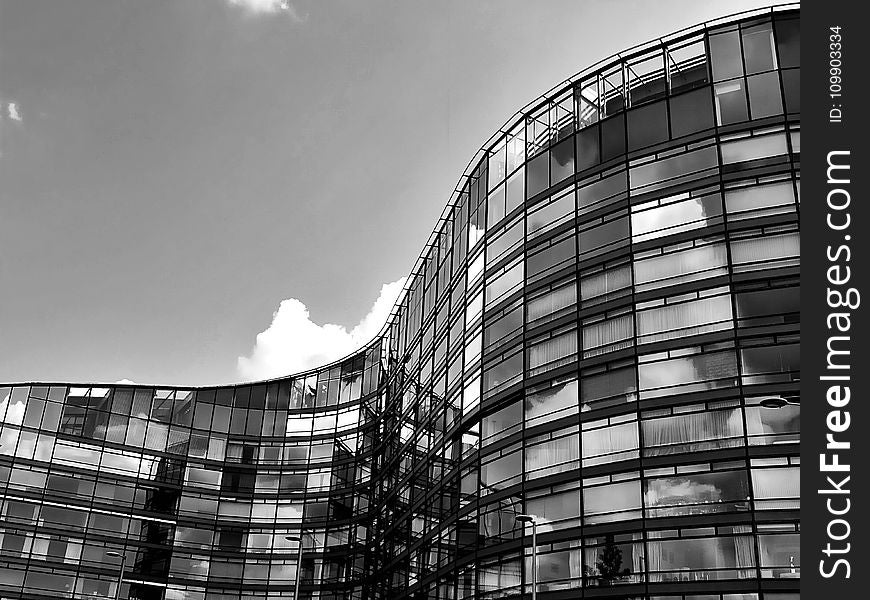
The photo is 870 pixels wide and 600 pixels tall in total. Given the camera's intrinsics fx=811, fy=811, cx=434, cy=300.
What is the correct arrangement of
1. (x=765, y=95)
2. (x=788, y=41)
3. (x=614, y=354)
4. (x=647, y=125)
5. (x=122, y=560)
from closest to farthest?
Result: (x=614, y=354), (x=765, y=95), (x=788, y=41), (x=647, y=125), (x=122, y=560)

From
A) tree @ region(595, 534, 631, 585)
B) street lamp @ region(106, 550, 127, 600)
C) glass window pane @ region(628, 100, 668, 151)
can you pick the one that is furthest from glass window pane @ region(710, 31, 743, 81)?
street lamp @ region(106, 550, 127, 600)

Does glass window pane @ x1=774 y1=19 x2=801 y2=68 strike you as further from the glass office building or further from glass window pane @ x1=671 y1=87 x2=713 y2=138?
glass window pane @ x1=671 y1=87 x2=713 y2=138

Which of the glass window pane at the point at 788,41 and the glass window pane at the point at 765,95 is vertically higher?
the glass window pane at the point at 788,41

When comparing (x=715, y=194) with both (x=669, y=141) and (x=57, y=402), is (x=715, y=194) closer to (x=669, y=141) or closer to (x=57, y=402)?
(x=669, y=141)

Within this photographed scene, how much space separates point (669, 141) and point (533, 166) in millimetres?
7574

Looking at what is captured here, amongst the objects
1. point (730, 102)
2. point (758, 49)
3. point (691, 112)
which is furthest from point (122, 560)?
point (758, 49)

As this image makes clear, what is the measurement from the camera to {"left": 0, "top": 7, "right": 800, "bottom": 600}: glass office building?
91.1 feet

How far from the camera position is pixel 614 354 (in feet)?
104

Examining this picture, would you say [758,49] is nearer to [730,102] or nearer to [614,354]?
[730,102]

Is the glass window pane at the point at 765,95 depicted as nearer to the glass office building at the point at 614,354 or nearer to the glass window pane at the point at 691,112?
the glass office building at the point at 614,354

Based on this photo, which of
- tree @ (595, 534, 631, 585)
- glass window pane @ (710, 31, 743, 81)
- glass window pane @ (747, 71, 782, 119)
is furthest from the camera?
glass window pane @ (710, 31, 743, 81)

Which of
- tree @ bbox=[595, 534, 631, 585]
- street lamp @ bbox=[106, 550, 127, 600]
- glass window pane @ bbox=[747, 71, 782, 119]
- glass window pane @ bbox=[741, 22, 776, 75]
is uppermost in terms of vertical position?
glass window pane @ bbox=[741, 22, 776, 75]

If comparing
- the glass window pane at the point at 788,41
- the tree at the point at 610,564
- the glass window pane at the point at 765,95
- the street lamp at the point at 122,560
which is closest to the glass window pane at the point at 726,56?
the glass window pane at the point at 765,95

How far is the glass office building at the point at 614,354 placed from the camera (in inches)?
1093
